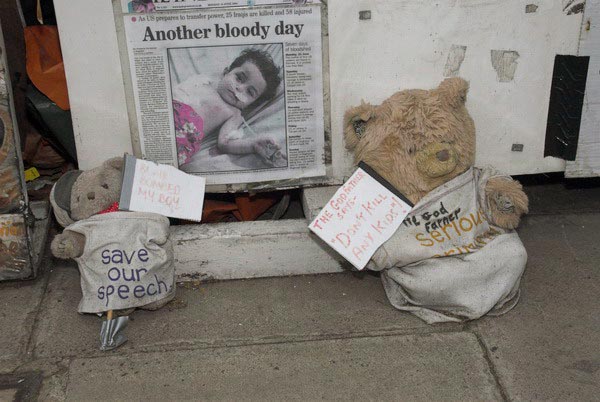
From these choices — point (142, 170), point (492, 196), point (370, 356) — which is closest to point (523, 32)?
point (492, 196)

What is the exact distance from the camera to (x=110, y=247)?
302 centimetres

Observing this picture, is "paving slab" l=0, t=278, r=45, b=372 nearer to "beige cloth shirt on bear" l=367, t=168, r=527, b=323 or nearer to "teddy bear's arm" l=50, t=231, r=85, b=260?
"teddy bear's arm" l=50, t=231, r=85, b=260

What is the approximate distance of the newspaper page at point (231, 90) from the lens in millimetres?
3168

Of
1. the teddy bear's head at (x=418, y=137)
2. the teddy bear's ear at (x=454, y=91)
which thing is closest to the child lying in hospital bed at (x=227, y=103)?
the teddy bear's head at (x=418, y=137)

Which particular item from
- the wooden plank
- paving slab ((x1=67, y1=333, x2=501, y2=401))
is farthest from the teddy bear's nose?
the wooden plank

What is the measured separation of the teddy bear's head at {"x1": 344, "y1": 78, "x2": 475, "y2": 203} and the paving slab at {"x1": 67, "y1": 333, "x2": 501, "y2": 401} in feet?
2.24

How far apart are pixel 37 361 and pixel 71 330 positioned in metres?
0.23

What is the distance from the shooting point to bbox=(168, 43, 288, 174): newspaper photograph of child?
3.22 meters

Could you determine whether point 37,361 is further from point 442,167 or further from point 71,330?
point 442,167

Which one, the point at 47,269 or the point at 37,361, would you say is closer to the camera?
the point at 37,361

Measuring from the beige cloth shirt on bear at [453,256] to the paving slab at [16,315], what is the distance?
5.26ft

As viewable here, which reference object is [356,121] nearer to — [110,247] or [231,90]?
[231,90]

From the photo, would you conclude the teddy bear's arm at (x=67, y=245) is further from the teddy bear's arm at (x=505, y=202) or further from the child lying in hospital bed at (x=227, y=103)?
the teddy bear's arm at (x=505, y=202)

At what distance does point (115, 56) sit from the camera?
3199mm
